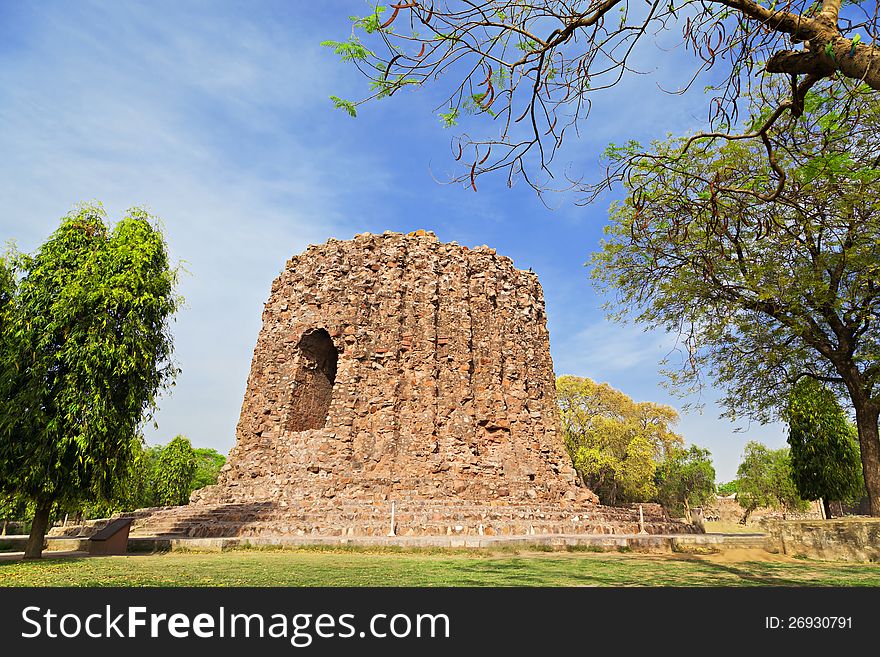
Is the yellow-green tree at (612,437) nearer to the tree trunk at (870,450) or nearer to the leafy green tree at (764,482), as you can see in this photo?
the leafy green tree at (764,482)

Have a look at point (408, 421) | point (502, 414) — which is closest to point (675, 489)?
point (502, 414)

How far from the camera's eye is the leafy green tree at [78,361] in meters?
10.3

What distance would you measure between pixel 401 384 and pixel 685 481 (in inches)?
1410

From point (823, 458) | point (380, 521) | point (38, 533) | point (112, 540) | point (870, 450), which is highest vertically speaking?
point (823, 458)

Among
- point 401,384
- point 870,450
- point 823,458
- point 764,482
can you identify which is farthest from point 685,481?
point 870,450

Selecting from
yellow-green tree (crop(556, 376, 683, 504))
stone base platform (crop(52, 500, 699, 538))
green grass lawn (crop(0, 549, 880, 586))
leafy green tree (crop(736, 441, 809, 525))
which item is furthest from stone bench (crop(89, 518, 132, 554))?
leafy green tree (crop(736, 441, 809, 525))

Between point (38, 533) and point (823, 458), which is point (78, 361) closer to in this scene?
point (38, 533)

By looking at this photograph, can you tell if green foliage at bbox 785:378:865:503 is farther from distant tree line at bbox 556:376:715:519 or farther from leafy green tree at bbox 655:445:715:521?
leafy green tree at bbox 655:445:715:521

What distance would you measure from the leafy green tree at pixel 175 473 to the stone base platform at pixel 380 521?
30.4 feet

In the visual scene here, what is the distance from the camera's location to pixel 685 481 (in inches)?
1838

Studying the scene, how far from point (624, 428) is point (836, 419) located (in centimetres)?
1345

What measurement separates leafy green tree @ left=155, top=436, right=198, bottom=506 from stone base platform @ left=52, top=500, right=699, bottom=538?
9.26 m

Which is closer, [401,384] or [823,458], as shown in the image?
[401,384]

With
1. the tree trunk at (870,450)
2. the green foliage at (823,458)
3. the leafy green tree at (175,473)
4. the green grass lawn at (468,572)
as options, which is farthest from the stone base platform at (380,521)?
the leafy green tree at (175,473)
